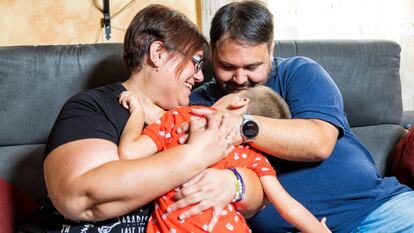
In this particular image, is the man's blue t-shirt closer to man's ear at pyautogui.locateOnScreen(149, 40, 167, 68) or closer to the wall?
man's ear at pyautogui.locateOnScreen(149, 40, 167, 68)

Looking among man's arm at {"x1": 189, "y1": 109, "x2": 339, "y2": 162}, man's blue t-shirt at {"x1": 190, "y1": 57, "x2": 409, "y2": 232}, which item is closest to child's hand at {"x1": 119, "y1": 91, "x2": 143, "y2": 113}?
man's arm at {"x1": 189, "y1": 109, "x2": 339, "y2": 162}

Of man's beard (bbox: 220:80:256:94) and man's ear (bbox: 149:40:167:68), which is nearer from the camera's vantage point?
man's ear (bbox: 149:40:167:68)

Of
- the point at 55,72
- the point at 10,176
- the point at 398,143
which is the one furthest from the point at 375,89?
the point at 10,176

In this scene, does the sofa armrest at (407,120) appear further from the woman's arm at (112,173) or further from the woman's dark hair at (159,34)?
the woman's arm at (112,173)

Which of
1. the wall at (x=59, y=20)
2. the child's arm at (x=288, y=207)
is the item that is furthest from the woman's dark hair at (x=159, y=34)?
the wall at (x=59, y=20)

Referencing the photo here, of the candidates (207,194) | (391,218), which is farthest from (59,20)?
(391,218)

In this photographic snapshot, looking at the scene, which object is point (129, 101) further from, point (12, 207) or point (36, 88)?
point (36, 88)

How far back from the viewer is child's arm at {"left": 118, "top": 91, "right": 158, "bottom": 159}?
48.4 inches

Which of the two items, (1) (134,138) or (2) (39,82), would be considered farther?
(2) (39,82)

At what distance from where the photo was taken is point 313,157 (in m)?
1.51

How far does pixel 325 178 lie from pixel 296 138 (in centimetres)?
24

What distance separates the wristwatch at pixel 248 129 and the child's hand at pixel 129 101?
30 cm

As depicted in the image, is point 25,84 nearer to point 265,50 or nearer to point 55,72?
point 55,72

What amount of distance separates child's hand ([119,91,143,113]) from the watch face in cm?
30
